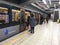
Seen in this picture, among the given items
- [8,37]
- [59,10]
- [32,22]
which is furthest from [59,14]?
[8,37]

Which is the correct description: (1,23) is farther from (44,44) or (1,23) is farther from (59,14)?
(59,14)

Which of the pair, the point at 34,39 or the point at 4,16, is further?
the point at 34,39

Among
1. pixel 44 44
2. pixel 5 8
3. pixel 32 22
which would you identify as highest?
pixel 5 8

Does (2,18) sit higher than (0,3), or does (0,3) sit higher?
(0,3)

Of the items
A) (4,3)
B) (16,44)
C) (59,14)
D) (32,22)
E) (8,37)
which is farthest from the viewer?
(59,14)

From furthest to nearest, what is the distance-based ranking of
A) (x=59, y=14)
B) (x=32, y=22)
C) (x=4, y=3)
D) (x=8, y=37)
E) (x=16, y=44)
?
(x=59, y=14) → (x=32, y=22) → (x=8, y=37) → (x=4, y=3) → (x=16, y=44)

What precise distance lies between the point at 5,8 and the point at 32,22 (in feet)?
11.8

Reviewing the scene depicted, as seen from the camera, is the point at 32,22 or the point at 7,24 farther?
the point at 32,22

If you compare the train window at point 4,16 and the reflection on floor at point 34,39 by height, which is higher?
→ the train window at point 4,16

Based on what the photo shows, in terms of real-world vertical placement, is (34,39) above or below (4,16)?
below

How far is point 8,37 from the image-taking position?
28.0 ft

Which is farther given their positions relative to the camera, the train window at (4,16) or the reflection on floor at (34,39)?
the reflection on floor at (34,39)

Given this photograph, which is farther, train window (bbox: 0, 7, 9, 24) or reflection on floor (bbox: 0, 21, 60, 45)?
reflection on floor (bbox: 0, 21, 60, 45)

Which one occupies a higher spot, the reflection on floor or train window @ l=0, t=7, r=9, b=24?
train window @ l=0, t=7, r=9, b=24
